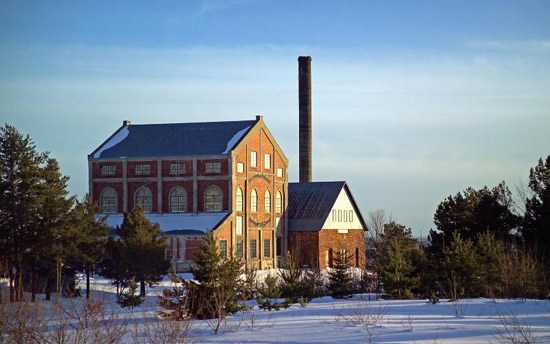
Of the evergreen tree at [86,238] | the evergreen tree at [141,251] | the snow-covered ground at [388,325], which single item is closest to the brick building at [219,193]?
the evergreen tree at [141,251]

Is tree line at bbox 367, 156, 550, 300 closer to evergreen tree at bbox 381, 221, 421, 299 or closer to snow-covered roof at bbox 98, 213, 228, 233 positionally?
evergreen tree at bbox 381, 221, 421, 299

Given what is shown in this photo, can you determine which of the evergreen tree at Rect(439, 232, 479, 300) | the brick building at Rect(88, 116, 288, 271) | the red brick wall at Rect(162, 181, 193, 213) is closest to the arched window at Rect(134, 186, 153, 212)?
the brick building at Rect(88, 116, 288, 271)

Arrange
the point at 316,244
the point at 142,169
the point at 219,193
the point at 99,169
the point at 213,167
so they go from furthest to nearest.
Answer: the point at 316,244
the point at 99,169
the point at 142,169
the point at 213,167
the point at 219,193

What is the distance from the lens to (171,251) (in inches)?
2146

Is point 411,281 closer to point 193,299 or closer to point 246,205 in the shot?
point 193,299

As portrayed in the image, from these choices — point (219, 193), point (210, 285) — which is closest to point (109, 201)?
point (219, 193)

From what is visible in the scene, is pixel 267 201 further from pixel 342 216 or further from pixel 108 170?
pixel 108 170

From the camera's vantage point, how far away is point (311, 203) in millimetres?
64125

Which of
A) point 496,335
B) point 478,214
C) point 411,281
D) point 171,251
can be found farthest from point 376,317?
point 171,251

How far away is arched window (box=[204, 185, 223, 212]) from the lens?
57.4 meters

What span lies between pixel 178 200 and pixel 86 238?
20.2 metres

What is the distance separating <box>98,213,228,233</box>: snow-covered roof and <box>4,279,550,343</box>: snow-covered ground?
2563cm

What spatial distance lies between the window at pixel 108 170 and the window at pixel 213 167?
6887mm

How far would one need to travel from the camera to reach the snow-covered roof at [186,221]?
182 feet
